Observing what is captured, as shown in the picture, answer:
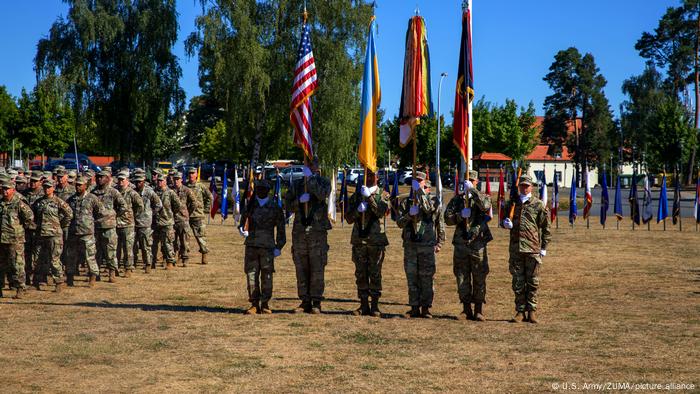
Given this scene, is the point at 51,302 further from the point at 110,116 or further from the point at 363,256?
the point at 110,116

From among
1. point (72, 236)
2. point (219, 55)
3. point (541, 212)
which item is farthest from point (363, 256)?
point (219, 55)

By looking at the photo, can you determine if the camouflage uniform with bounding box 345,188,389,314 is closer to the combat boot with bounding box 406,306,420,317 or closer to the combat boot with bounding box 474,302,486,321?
the combat boot with bounding box 406,306,420,317

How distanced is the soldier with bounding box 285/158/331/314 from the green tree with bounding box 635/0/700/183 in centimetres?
6811

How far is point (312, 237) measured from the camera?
12.6 meters

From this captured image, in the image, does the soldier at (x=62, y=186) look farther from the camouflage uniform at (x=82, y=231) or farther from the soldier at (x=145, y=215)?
the soldier at (x=145, y=215)

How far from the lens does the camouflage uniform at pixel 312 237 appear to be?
1262 cm

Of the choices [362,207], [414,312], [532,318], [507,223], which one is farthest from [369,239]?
[532,318]

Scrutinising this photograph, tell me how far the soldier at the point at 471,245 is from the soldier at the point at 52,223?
696cm

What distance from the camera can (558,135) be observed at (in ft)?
296

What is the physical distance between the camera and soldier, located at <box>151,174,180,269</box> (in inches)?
715

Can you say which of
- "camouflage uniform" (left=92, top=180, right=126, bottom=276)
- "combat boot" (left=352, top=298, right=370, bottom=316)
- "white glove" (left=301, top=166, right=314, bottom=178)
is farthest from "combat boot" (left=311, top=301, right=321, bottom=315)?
"camouflage uniform" (left=92, top=180, right=126, bottom=276)

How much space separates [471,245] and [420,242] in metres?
0.77

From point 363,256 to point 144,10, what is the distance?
31.9 metres

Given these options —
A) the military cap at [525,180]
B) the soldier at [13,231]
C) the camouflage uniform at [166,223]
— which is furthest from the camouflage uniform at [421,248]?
the camouflage uniform at [166,223]
